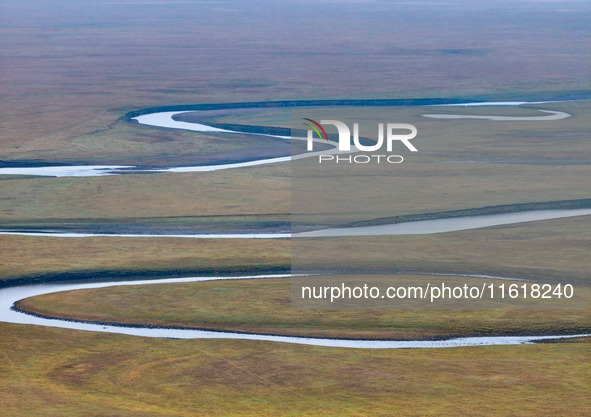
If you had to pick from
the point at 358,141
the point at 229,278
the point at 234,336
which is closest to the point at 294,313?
the point at 234,336

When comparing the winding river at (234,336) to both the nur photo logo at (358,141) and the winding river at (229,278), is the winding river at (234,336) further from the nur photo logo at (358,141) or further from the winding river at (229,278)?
the nur photo logo at (358,141)

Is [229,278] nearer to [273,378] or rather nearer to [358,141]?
[273,378]

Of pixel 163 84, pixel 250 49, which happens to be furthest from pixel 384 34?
pixel 163 84

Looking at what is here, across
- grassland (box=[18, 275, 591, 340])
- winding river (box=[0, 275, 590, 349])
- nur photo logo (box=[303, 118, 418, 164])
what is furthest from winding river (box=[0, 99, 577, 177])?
winding river (box=[0, 275, 590, 349])

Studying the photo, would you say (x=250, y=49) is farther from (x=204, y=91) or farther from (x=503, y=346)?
(x=503, y=346)

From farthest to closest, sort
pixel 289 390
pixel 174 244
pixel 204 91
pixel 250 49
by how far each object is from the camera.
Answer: pixel 250 49 < pixel 204 91 < pixel 174 244 < pixel 289 390

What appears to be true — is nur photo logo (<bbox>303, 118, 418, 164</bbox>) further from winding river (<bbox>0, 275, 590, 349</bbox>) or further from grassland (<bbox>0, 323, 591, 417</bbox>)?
grassland (<bbox>0, 323, 591, 417</bbox>)
